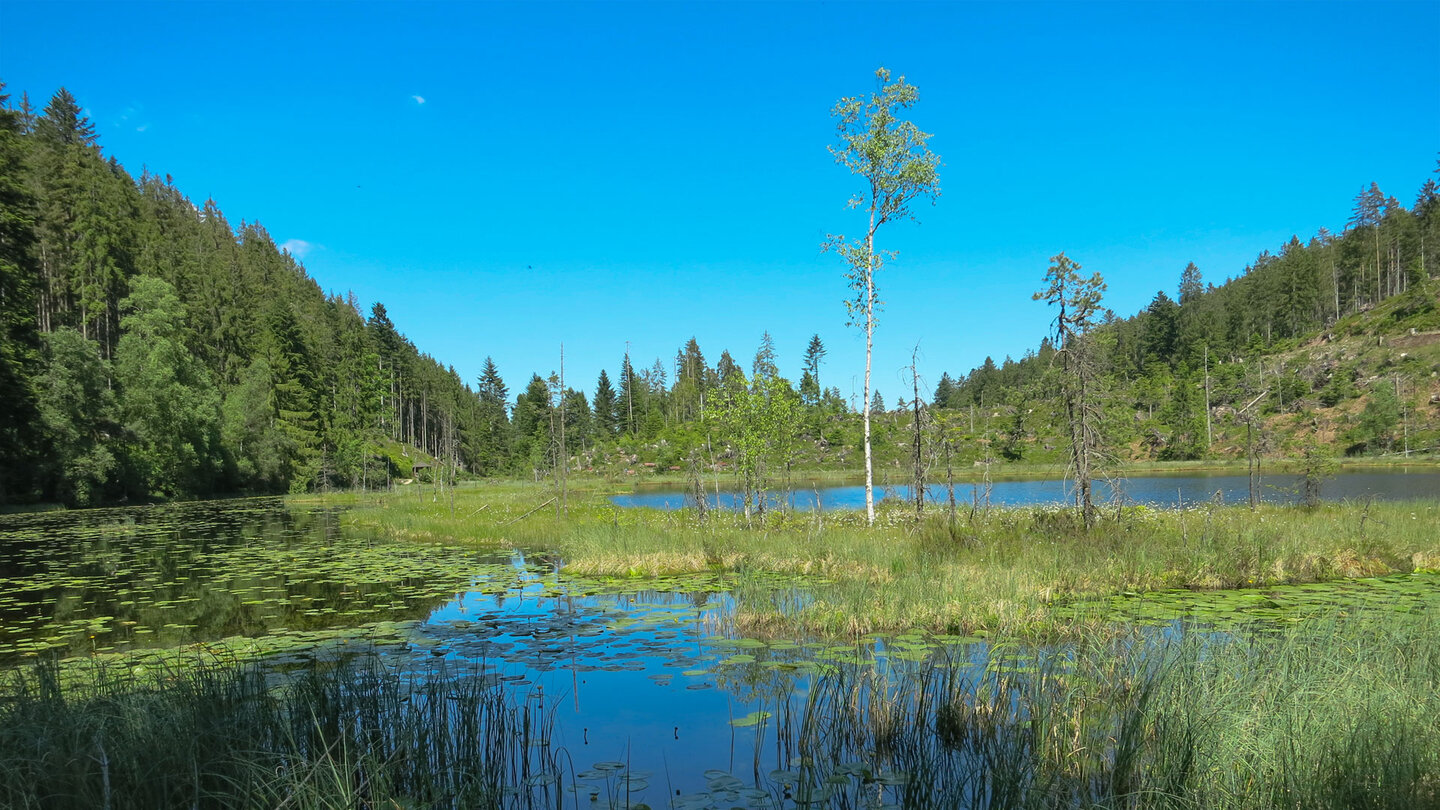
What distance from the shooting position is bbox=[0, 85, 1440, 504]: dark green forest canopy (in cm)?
3509

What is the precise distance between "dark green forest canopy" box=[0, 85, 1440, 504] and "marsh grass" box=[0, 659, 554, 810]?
10.8m

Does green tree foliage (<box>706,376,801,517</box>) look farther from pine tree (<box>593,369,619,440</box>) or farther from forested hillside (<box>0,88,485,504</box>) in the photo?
pine tree (<box>593,369,619,440</box>)

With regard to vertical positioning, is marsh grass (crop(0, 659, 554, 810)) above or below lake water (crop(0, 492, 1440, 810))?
above

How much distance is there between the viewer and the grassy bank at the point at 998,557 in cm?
955

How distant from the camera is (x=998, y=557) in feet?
41.0

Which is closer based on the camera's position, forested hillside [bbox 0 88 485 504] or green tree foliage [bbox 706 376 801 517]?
green tree foliage [bbox 706 376 801 517]

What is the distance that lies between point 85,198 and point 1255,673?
2760 inches

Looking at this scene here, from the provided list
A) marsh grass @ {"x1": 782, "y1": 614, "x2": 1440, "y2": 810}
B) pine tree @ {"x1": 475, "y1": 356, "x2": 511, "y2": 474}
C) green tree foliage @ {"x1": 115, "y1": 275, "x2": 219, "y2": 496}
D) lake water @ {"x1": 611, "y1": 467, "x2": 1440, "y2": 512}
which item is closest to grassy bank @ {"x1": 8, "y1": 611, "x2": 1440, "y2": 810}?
marsh grass @ {"x1": 782, "y1": 614, "x2": 1440, "y2": 810}

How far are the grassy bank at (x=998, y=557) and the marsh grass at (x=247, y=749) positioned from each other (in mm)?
5308

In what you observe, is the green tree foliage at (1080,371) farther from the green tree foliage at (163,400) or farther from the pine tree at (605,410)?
the pine tree at (605,410)

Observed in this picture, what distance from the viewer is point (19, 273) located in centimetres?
3438

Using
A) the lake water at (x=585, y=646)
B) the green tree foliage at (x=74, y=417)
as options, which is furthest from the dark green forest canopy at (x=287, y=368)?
the lake water at (x=585, y=646)

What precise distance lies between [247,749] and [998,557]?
38.1 ft

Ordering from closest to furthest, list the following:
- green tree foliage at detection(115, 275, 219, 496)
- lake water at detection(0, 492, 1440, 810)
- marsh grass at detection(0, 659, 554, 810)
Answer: marsh grass at detection(0, 659, 554, 810) → lake water at detection(0, 492, 1440, 810) → green tree foliage at detection(115, 275, 219, 496)
